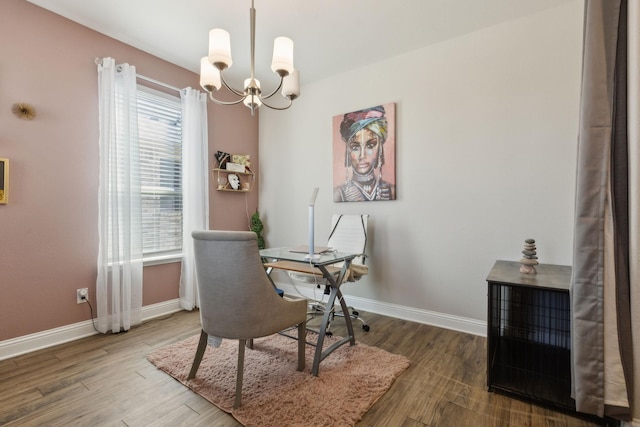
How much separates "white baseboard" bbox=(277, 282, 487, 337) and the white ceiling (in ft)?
8.17

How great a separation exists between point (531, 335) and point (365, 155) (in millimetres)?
2076

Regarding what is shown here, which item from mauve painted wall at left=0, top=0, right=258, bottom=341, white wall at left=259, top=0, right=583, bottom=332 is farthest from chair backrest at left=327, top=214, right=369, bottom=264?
mauve painted wall at left=0, top=0, right=258, bottom=341

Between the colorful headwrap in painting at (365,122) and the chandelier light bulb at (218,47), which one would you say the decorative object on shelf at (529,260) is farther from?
the chandelier light bulb at (218,47)

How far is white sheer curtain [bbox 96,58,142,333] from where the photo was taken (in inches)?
100

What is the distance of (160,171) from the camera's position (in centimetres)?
306

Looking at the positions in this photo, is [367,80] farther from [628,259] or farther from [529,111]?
[628,259]

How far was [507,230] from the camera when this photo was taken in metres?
2.42

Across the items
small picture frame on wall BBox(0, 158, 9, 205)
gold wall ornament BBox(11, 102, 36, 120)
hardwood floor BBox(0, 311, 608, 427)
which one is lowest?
hardwood floor BBox(0, 311, 608, 427)

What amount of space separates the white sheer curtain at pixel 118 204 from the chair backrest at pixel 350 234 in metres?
1.87

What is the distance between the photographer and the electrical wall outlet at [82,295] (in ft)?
8.15

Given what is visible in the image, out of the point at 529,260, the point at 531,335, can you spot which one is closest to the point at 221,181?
the point at 529,260

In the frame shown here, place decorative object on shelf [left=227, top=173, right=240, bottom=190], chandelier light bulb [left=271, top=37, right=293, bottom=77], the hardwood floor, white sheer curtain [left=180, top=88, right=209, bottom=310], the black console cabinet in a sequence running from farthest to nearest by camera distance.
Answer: decorative object on shelf [left=227, top=173, right=240, bottom=190]
white sheer curtain [left=180, top=88, right=209, bottom=310]
chandelier light bulb [left=271, top=37, right=293, bottom=77]
the black console cabinet
the hardwood floor

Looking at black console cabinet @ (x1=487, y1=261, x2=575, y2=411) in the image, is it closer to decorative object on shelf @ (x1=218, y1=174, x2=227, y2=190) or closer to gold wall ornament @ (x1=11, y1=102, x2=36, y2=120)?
decorative object on shelf @ (x1=218, y1=174, x2=227, y2=190)

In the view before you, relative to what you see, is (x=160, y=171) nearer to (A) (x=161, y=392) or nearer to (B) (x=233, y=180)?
(B) (x=233, y=180)
